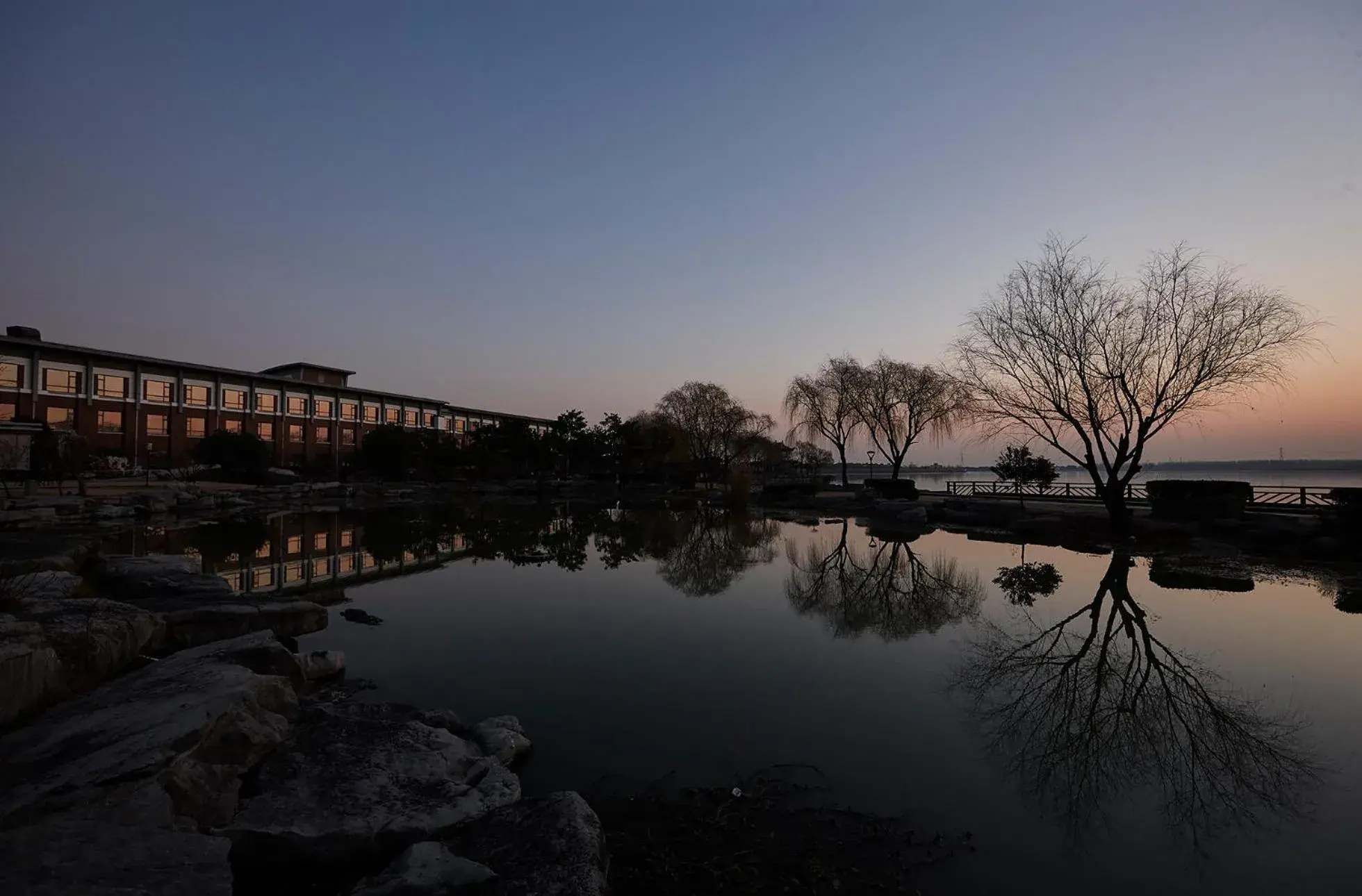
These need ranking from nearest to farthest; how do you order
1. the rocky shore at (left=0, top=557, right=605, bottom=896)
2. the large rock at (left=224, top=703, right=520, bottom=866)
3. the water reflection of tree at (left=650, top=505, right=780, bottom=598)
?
the rocky shore at (left=0, top=557, right=605, bottom=896)
the large rock at (left=224, top=703, right=520, bottom=866)
the water reflection of tree at (left=650, top=505, right=780, bottom=598)

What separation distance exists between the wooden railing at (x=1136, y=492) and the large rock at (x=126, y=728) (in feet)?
77.7

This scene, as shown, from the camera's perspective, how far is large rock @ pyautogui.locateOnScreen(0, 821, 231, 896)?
2660mm

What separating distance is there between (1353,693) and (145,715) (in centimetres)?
1096

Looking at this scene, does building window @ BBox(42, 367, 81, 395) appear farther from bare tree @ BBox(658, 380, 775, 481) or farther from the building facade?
bare tree @ BBox(658, 380, 775, 481)

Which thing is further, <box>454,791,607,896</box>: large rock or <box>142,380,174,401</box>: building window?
<box>142,380,174,401</box>: building window

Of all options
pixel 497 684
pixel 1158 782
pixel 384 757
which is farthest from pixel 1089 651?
pixel 384 757

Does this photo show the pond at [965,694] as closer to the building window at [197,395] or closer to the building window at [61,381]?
the building window at [61,381]

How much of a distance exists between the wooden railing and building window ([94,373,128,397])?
60.3 m

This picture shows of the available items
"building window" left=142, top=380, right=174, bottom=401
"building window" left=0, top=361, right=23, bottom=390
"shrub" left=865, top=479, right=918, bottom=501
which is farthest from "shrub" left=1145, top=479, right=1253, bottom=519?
"building window" left=142, top=380, right=174, bottom=401

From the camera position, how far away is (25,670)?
15.1 ft

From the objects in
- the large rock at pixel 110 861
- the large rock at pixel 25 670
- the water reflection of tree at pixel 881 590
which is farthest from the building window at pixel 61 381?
the large rock at pixel 110 861

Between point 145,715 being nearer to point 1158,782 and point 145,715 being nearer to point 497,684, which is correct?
point 497,684

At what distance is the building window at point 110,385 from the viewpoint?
156 feet

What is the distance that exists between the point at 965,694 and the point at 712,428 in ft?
165
